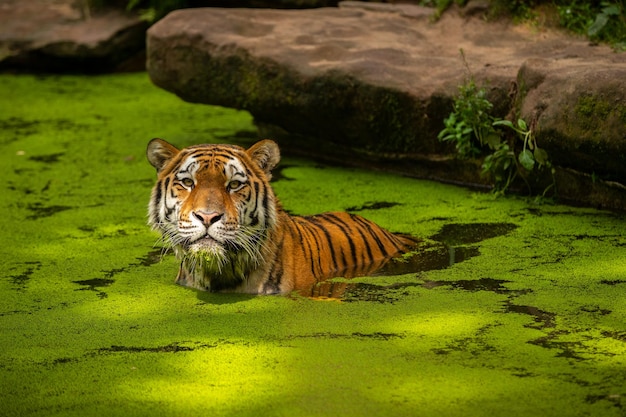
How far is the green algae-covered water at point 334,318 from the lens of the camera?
314 cm

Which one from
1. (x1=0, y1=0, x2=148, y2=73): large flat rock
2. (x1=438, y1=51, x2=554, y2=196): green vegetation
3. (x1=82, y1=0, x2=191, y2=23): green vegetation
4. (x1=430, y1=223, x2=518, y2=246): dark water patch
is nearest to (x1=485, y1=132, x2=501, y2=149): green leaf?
(x1=438, y1=51, x2=554, y2=196): green vegetation

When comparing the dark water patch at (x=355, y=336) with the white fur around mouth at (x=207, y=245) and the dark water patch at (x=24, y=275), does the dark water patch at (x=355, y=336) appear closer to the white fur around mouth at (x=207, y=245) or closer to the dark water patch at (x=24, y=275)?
the white fur around mouth at (x=207, y=245)

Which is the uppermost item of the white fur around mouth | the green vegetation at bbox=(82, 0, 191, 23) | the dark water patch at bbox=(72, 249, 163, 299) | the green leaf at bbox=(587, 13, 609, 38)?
the green leaf at bbox=(587, 13, 609, 38)

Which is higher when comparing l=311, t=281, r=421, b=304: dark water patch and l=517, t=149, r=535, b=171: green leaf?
l=517, t=149, r=535, b=171: green leaf

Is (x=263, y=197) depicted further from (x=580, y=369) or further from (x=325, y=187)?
(x=325, y=187)

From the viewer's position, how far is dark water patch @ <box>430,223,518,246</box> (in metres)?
4.95

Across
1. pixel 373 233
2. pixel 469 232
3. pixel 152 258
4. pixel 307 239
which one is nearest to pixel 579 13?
pixel 469 232

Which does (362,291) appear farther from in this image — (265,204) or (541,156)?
(541,156)

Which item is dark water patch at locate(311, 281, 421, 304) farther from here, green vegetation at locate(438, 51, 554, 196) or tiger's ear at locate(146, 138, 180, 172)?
green vegetation at locate(438, 51, 554, 196)

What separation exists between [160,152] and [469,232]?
5.22 ft

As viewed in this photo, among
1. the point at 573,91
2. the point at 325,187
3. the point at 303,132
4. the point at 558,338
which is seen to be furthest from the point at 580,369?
the point at 303,132

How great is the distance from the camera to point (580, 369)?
3.27 m

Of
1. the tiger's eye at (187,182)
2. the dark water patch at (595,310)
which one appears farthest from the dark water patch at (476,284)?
the tiger's eye at (187,182)

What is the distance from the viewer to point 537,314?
12.6 feet
